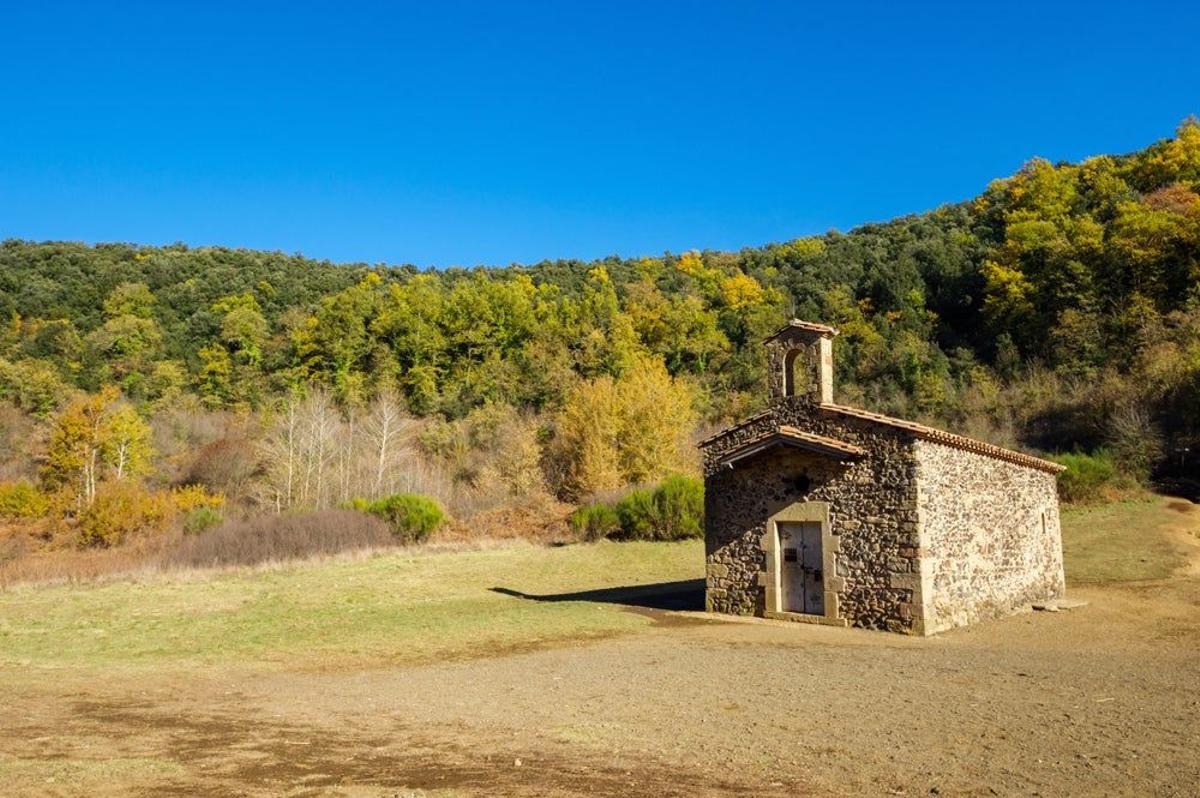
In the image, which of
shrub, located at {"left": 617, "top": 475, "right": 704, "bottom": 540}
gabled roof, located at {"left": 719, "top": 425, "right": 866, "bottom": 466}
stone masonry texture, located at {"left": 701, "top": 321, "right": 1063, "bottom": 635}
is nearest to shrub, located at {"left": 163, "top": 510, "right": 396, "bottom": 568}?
shrub, located at {"left": 617, "top": 475, "right": 704, "bottom": 540}

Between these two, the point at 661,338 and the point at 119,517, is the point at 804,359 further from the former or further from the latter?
the point at 661,338

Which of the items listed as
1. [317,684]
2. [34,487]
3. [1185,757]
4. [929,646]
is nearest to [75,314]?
[34,487]

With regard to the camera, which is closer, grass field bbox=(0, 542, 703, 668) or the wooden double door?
grass field bbox=(0, 542, 703, 668)

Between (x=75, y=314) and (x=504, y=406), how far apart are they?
107 feet

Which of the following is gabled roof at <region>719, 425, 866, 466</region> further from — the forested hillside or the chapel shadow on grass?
the forested hillside

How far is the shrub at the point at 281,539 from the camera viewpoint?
95.0 ft

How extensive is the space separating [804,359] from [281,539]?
21.6 meters

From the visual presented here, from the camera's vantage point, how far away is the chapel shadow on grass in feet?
60.9

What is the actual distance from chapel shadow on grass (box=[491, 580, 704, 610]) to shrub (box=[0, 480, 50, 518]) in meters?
29.6

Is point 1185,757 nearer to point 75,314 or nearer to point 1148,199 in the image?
point 1148,199

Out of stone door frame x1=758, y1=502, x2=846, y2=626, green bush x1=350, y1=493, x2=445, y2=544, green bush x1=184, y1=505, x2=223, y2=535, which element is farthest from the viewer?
green bush x1=184, y1=505, x2=223, y2=535

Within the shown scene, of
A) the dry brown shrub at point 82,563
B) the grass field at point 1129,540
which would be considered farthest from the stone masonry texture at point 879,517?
the dry brown shrub at point 82,563

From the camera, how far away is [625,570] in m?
25.9

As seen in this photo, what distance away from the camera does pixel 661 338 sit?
5834cm
